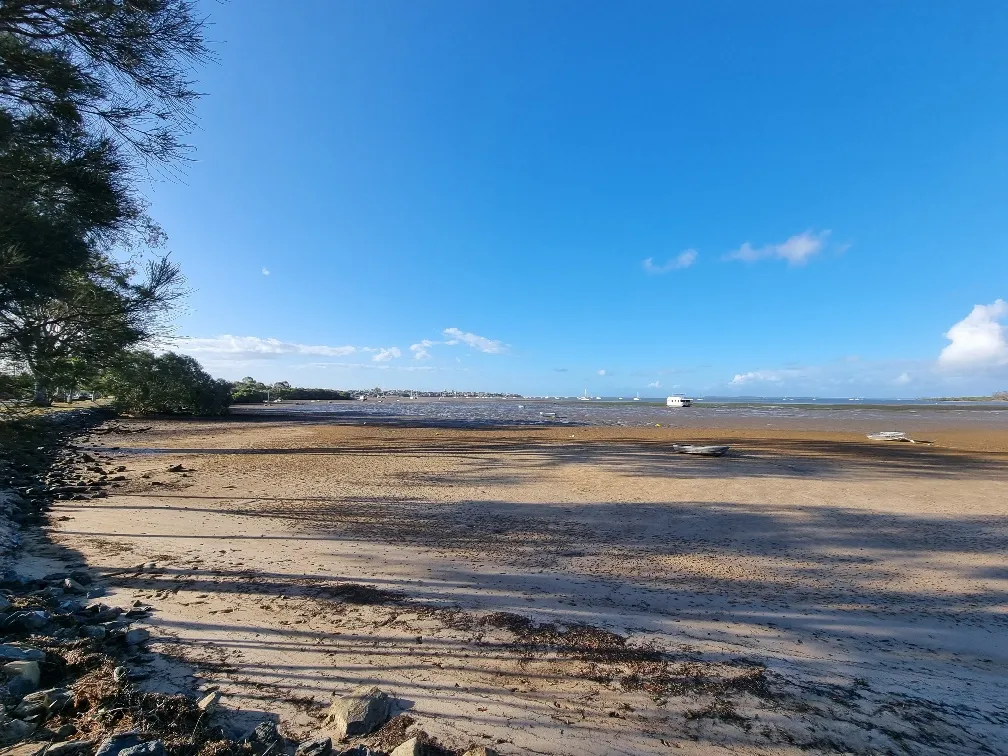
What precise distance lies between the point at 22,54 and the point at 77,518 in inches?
278

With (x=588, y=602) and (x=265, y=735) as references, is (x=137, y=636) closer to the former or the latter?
(x=265, y=735)

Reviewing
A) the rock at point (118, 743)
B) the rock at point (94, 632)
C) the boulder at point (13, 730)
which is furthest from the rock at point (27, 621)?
the rock at point (118, 743)

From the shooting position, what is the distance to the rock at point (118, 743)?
262 cm

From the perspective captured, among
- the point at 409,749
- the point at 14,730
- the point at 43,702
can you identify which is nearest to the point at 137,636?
the point at 43,702

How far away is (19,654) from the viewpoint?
3.50 metres

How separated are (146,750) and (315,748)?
87 centimetres

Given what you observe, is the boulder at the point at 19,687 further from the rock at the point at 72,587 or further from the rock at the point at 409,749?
the rock at the point at 409,749

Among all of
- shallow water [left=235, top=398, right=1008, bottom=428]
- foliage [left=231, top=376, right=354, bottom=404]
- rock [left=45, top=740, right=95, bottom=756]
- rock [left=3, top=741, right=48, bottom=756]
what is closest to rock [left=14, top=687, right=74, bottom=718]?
rock [left=3, top=741, right=48, bottom=756]

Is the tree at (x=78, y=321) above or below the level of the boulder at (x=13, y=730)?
above

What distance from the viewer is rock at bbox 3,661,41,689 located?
331 cm

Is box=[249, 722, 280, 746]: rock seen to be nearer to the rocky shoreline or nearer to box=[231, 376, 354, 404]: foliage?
the rocky shoreline

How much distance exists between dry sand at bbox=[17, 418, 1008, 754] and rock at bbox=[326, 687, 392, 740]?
0.17 metres

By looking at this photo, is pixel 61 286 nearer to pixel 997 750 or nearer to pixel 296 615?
pixel 296 615

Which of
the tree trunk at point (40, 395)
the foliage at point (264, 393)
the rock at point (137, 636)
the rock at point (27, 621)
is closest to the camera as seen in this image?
the rock at point (27, 621)
